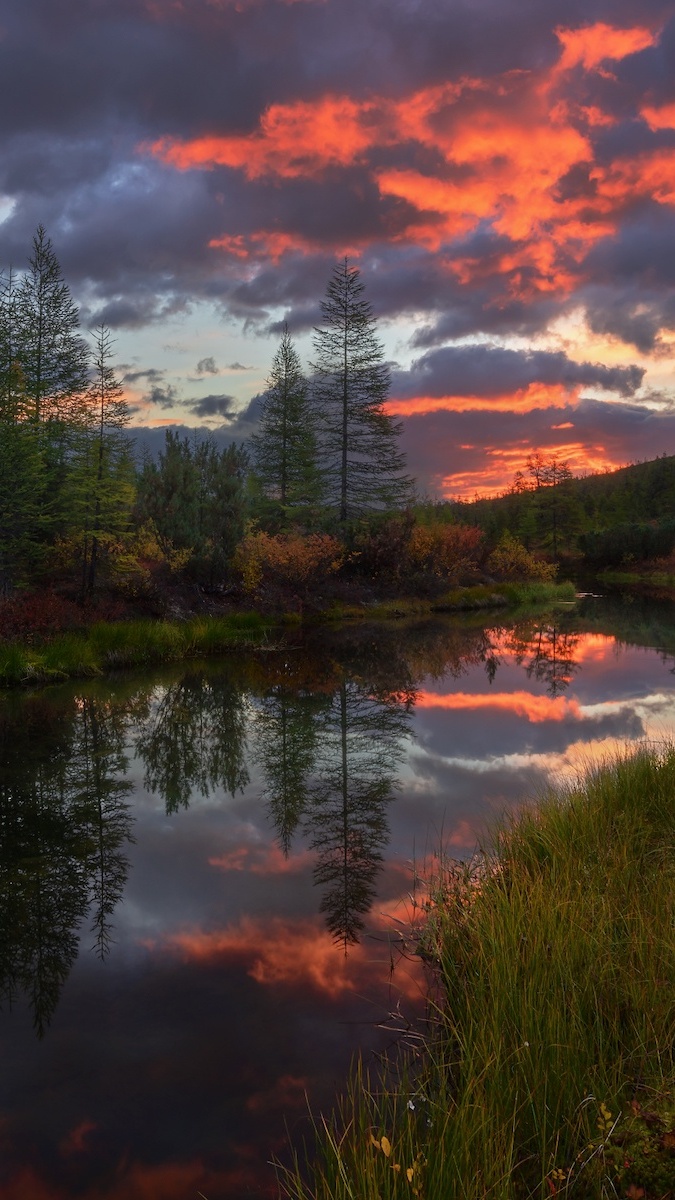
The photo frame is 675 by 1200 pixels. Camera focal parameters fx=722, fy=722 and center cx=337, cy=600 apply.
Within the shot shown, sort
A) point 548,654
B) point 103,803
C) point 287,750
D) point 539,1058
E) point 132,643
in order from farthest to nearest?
point 548,654, point 132,643, point 287,750, point 103,803, point 539,1058

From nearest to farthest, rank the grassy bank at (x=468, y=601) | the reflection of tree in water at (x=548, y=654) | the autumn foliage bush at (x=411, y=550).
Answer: the reflection of tree in water at (x=548, y=654) → the grassy bank at (x=468, y=601) → the autumn foliage bush at (x=411, y=550)

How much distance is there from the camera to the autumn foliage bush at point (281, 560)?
2564 centimetres

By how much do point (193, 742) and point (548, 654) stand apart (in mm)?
12967

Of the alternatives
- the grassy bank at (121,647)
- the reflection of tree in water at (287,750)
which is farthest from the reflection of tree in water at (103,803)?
the grassy bank at (121,647)

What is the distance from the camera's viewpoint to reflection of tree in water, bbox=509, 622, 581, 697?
17.2 meters

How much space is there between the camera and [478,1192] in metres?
2.38

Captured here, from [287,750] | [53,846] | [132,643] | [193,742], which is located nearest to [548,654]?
[132,643]

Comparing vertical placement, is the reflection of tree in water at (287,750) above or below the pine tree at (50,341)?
below

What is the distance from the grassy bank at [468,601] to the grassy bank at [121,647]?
7.57 m

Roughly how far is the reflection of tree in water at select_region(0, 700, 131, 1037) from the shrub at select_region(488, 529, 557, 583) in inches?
1402

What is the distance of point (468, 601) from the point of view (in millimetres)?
35500

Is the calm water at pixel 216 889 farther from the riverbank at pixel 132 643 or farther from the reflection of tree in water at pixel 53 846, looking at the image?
the riverbank at pixel 132 643

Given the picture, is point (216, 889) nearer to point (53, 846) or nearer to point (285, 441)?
point (53, 846)

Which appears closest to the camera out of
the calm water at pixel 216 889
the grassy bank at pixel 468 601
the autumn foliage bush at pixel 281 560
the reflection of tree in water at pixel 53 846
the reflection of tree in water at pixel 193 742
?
the calm water at pixel 216 889
